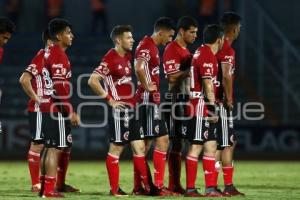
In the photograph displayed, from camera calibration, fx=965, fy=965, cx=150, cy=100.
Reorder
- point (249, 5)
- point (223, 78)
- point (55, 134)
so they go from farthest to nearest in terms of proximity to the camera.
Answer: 1. point (249, 5)
2. point (223, 78)
3. point (55, 134)

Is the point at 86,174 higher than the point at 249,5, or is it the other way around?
the point at 249,5

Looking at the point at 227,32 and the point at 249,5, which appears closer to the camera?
the point at 227,32

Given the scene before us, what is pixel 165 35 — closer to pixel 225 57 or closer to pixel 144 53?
pixel 144 53

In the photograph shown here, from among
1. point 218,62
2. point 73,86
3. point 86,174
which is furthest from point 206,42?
point 73,86

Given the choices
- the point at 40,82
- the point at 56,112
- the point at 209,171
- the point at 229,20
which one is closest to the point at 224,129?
the point at 209,171

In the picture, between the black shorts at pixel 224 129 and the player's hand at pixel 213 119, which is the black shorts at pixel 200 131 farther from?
the black shorts at pixel 224 129

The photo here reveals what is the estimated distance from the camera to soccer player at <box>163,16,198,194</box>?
508 inches

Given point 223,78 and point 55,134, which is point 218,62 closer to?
point 223,78

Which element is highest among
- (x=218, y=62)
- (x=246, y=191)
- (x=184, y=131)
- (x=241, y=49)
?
(x=241, y=49)

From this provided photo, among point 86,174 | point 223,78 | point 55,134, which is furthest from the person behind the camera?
point 86,174

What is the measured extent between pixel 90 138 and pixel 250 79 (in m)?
5.37

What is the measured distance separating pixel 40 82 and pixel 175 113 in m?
1.93

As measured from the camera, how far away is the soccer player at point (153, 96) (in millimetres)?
12734

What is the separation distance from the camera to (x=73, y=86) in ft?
90.8
